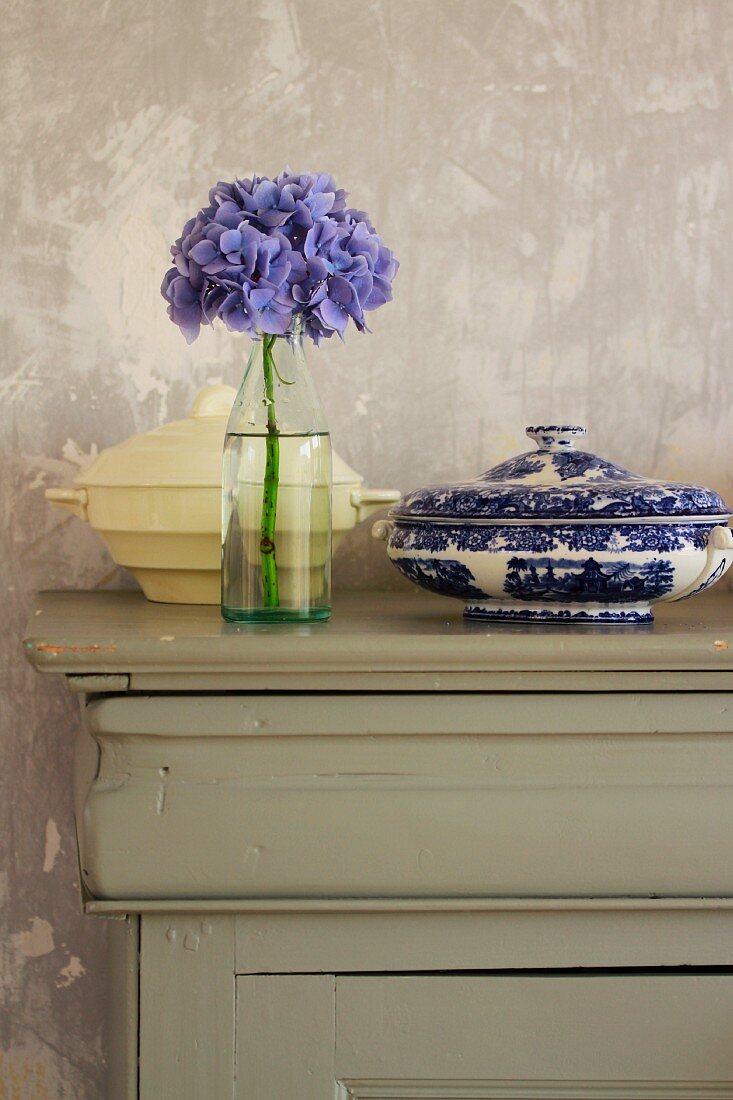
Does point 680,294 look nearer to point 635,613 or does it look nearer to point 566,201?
point 566,201

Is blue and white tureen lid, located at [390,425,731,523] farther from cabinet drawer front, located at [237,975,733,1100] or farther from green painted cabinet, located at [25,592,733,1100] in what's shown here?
cabinet drawer front, located at [237,975,733,1100]

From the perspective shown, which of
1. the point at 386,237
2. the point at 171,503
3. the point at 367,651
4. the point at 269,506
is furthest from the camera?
the point at 386,237

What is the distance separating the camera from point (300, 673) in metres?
0.81

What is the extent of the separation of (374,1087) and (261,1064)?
0.28ft

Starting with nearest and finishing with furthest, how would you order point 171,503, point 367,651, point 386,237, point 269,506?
1. point 367,651
2. point 269,506
3. point 171,503
4. point 386,237

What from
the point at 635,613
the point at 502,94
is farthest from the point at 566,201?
the point at 635,613

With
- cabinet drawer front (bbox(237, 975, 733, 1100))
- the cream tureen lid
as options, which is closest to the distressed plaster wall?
the cream tureen lid

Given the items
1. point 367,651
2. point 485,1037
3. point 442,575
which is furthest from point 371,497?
point 485,1037

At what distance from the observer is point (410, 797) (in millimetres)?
812

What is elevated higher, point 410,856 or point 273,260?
point 273,260

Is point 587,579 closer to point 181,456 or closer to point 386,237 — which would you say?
point 181,456

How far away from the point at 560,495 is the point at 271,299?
0.87 feet

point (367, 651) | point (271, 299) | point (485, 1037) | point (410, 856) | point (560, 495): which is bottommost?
point (485, 1037)

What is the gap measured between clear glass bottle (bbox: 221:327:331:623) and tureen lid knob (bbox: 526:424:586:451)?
Result: 19 cm
